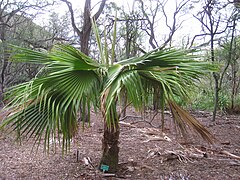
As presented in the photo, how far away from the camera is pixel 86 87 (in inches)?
93.7

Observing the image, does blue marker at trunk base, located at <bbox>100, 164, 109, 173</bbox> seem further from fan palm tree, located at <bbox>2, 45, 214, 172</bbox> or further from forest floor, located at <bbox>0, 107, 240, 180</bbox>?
fan palm tree, located at <bbox>2, 45, 214, 172</bbox>

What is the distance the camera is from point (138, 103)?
213 centimetres

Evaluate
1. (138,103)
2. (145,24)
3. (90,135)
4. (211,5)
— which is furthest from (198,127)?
(145,24)

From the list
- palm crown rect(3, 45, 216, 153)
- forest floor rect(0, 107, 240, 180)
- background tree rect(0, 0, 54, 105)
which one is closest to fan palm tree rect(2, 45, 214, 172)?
palm crown rect(3, 45, 216, 153)

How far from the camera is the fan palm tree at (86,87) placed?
2.20 metres

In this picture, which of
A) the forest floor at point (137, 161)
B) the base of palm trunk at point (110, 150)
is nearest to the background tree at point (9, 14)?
the forest floor at point (137, 161)

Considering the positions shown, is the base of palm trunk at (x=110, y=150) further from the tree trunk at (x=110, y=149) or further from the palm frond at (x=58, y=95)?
the palm frond at (x=58, y=95)

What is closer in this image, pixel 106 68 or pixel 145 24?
pixel 106 68

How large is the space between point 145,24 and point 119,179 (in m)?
7.45

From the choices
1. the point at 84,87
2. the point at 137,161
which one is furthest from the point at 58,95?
the point at 137,161

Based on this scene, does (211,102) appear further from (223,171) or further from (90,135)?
(223,171)

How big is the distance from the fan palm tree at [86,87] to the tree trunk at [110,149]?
53 cm

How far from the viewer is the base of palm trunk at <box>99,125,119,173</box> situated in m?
2.95

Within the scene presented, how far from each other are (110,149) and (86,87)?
38.3 inches
